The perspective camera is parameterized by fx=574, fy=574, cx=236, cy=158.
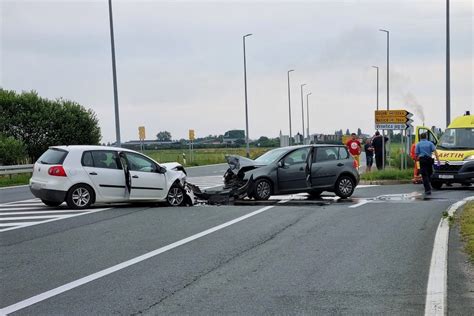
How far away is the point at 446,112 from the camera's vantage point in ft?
82.6

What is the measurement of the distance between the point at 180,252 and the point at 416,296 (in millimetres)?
3727

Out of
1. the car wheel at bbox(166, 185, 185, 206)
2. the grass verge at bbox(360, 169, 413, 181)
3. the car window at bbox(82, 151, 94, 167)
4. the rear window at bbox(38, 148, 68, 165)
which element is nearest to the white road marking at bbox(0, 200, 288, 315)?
the car wheel at bbox(166, 185, 185, 206)

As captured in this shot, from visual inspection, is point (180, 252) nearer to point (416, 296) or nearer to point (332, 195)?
point (416, 296)

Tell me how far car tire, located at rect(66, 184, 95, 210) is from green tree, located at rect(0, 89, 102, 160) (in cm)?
2263

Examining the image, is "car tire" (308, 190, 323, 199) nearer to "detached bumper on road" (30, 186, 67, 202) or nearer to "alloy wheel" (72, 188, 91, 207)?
"alloy wheel" (72, 188, 91, 207)

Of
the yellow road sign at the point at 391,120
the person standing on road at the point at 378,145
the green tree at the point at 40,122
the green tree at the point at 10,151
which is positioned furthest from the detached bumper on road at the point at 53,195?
the green tree at the point at 40,122

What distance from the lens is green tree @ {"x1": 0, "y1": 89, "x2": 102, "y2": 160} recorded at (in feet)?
117

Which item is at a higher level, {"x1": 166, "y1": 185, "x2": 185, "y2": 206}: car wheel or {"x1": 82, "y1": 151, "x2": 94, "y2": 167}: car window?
{"x1": 82, "y1": 151, "x2": 94, "y2": 167}: car window

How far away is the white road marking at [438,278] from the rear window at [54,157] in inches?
338

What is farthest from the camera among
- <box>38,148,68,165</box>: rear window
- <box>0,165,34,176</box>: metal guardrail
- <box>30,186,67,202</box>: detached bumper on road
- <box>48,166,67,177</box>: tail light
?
<box>0,165,34,176</box>: metal guardrail

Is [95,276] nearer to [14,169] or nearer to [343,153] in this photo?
[343,153]

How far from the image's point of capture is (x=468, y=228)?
986cm

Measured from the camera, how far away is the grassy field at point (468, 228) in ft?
27.2

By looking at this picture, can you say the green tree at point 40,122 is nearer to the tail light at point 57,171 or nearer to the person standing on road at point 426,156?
the tail light at point 57,171
